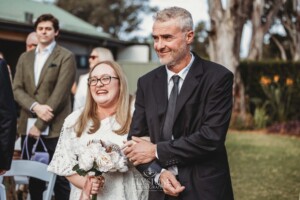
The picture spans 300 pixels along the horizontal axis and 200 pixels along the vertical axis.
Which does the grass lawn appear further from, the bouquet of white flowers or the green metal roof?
the green metal roof

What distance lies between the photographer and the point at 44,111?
5258 mm

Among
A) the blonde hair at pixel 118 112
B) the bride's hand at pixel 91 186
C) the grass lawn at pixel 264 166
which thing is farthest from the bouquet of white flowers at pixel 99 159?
the grass lawn at pixel 264 166

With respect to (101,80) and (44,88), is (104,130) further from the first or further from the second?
(44,88)

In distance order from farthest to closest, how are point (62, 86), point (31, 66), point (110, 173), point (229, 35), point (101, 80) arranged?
point (229, 35), point (31, 66), point (62, 86), point (101, 80), point (110, 173)

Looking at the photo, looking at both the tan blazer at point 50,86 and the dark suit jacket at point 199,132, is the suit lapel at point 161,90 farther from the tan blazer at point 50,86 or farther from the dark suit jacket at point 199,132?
the tan blazer at point 50,86

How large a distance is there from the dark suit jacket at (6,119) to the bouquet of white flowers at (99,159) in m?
0.55

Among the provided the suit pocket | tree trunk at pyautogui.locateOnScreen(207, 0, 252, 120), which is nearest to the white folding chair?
the suit pocket

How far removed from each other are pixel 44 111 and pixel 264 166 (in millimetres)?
5923

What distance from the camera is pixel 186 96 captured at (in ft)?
9.59

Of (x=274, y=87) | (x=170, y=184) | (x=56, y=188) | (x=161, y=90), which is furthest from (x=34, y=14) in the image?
(x=170, y=184)

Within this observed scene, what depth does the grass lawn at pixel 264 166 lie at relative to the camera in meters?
7.59

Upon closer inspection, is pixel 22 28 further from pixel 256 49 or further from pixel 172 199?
pixel 256 49

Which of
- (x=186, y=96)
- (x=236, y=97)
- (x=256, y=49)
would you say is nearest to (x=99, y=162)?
(x=186, y=96)

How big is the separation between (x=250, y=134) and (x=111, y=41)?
25.6ft
